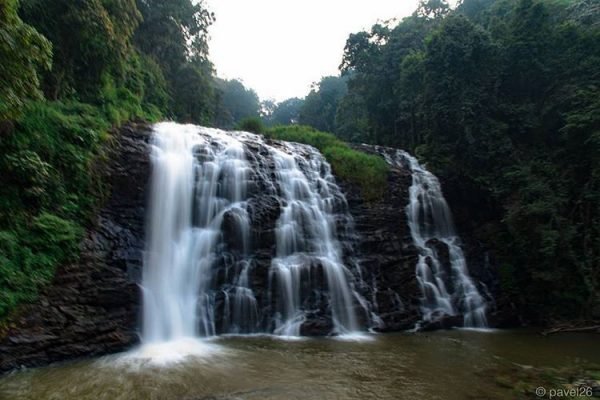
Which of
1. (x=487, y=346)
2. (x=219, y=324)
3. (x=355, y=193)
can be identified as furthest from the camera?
(x=355, y=193)

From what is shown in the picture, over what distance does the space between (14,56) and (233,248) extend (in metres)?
6.07

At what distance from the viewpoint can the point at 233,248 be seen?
1035 centimetres

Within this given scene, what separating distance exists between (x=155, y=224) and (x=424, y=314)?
7669mm

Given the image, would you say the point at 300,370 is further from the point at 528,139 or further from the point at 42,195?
the point at 528,139

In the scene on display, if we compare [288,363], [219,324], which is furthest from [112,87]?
[288,363]

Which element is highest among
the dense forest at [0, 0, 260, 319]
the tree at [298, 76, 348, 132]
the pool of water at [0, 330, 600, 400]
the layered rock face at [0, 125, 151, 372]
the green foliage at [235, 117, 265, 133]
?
the tree at [298, 76, 348, 132]

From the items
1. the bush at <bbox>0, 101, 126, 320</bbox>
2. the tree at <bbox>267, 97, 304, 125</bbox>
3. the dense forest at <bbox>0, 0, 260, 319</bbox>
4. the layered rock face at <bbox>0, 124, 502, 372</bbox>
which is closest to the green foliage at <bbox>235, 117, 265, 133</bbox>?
the dense forest at <bbox>0, 0, 260, 319</bbox>

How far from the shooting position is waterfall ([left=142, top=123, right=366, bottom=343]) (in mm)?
9219

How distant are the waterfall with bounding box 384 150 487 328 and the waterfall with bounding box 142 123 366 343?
2345mm

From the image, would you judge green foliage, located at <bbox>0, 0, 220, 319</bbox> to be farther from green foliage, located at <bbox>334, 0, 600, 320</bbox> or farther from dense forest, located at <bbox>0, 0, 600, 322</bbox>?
green foliage, located at <bbox>334, 0, 600, 320</bbox>

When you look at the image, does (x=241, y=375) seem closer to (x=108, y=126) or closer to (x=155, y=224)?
(x=155, y=224)

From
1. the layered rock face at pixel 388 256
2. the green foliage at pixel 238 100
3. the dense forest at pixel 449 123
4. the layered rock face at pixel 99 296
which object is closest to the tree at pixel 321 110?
the green foliage at pixel 238 100

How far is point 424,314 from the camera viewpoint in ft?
36.5

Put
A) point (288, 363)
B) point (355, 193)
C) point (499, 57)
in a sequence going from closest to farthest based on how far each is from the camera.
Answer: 1. point (288, 363)
2. point (355, 193)
3. point (499, 57)
